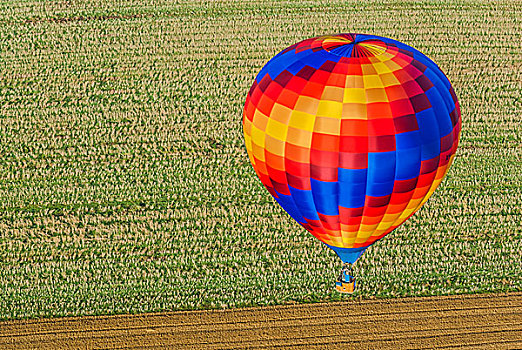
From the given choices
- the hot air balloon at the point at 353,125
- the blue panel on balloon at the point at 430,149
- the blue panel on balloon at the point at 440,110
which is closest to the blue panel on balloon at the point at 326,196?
the hot air balloon at the point at 353,125

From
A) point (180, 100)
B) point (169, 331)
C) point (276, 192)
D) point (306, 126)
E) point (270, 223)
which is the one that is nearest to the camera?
point (306, 126)

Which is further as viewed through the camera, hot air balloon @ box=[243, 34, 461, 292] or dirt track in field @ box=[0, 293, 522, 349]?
dirt track in field @ box=[0, 293, 522, 349]

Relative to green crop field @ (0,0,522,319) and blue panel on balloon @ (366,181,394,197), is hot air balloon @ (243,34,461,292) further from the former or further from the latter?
green crop field @ (0,0,522,319)

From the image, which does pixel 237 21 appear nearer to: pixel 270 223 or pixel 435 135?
pixel 270 223

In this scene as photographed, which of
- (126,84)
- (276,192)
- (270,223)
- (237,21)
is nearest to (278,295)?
(270,223)

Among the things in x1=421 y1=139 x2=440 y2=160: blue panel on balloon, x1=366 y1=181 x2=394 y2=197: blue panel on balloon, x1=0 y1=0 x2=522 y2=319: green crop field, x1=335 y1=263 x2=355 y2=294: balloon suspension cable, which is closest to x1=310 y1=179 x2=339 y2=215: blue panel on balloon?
x1=366 y1=181 x2=394 y2=197: blue panel on balloon

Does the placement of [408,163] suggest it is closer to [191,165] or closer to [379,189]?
[379,189]

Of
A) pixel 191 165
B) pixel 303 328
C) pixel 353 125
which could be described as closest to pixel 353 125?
pixel 353 125
